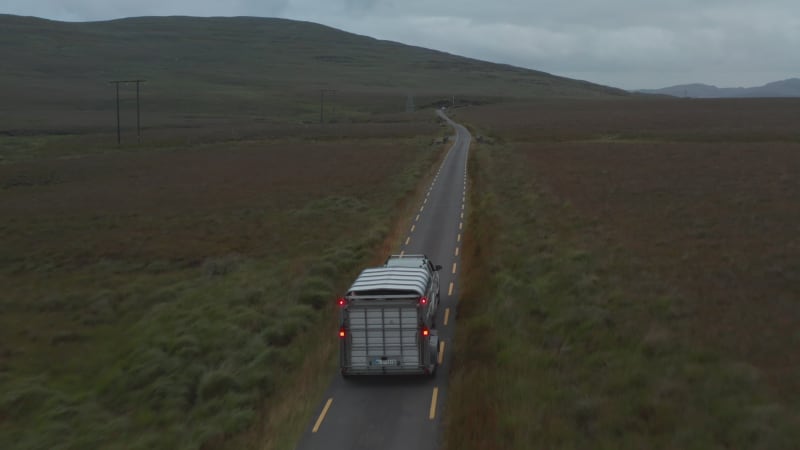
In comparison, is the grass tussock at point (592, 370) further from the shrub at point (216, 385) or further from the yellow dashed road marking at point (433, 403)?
the shrub at point (216, 385)

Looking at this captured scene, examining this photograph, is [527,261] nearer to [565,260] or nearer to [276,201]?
[565,260]

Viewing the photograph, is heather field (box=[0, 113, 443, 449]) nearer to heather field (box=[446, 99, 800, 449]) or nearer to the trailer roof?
the trailer roof

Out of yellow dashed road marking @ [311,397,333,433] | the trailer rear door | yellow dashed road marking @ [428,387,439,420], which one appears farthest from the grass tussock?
yellow dashed road marking @ [311,397,333,433]

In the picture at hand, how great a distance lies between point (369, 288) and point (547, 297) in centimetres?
635

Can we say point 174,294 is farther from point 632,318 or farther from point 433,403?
point 632,318

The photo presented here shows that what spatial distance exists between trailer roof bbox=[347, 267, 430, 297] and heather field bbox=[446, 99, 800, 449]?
2.08 metres

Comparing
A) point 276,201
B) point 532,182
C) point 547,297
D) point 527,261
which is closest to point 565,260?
point 527,261

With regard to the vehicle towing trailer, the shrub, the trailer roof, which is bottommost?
the shrub

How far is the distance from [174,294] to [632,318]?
17.2 m

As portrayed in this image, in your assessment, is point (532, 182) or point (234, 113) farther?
point (234, 113)

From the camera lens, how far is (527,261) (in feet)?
93.1

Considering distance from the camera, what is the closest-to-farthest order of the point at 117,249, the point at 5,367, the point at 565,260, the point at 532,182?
1. the point at 5,367
2. the point at 565,260
3. the point at 117,249
4. the point at 532,182

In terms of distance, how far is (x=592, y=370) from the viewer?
17.0 meters

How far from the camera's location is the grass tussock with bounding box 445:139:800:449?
44.1 ft
